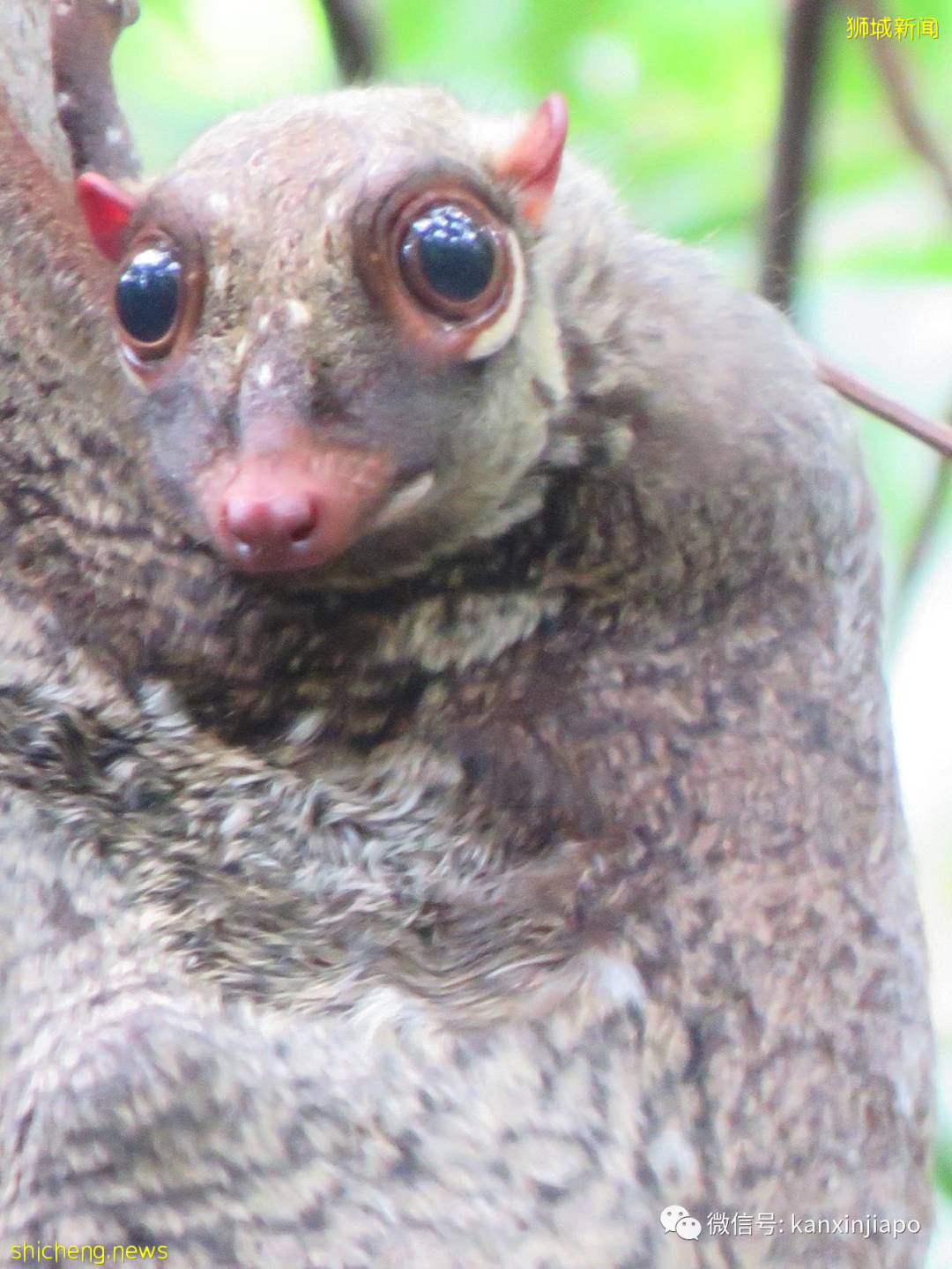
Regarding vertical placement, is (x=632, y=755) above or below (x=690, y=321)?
below

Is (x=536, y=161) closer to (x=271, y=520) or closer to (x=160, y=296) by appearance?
(x=160, y=296)

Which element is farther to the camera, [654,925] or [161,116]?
[161,116]

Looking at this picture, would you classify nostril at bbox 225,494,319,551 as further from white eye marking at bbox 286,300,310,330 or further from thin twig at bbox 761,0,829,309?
thin twig at bbox 761,0,829,309

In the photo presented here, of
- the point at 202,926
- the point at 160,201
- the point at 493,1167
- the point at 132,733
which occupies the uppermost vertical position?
the point at 160,201

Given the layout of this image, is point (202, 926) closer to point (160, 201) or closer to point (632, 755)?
point (632, 755)

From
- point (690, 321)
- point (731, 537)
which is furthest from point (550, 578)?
point (690, 321)

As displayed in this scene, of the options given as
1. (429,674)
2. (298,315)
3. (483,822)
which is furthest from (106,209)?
(483,822)
